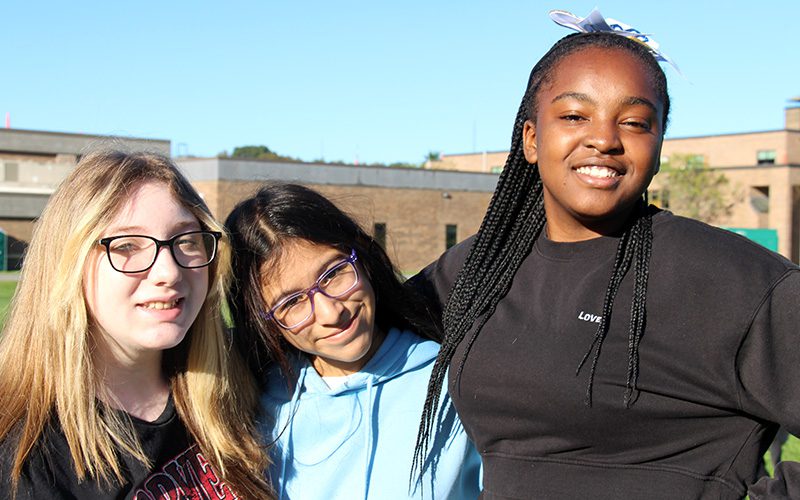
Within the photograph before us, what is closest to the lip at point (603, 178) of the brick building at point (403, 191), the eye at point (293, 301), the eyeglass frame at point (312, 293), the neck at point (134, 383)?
the eyeglass frame at point (312, 293)

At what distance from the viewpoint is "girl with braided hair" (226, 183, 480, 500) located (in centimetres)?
288

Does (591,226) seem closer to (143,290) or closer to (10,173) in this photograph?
(143,290)

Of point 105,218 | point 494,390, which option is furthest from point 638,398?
point 105,218

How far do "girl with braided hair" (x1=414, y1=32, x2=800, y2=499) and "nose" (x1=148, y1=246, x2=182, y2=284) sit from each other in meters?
0.90

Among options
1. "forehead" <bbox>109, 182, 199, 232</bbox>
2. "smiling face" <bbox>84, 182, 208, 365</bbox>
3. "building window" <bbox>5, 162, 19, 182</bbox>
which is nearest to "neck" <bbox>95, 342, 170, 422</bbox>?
"smiling face" <bbox>84, 182, 208, 365</bbox>

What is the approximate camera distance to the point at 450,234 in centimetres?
4406

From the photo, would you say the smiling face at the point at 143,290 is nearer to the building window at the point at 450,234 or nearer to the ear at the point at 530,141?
the ear at the point at 530,141

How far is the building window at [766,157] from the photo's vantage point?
182 ft

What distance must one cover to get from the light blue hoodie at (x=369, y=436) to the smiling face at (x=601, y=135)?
0.94m

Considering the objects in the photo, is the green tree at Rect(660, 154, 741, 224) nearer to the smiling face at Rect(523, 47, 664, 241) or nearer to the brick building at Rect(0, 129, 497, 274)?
the brick building at Rect(0, 129, 497, 274)

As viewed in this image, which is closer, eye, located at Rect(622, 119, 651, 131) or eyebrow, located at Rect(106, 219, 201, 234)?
eye, located at Rect(622, 119, 651, 131)

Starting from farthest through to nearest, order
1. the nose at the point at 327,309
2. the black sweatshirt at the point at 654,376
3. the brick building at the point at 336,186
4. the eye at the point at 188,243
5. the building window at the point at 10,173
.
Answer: the building window at the point at 10,173 < the brick building at the point at 336,186 < the nose at the point at 327,309 < the eye at the point at 188,243 < the black sweatshirt at the point at 654,376

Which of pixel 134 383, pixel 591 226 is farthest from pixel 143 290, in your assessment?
pixel 591 226

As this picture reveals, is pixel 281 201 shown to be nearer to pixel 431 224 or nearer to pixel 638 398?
pixel 638 398
